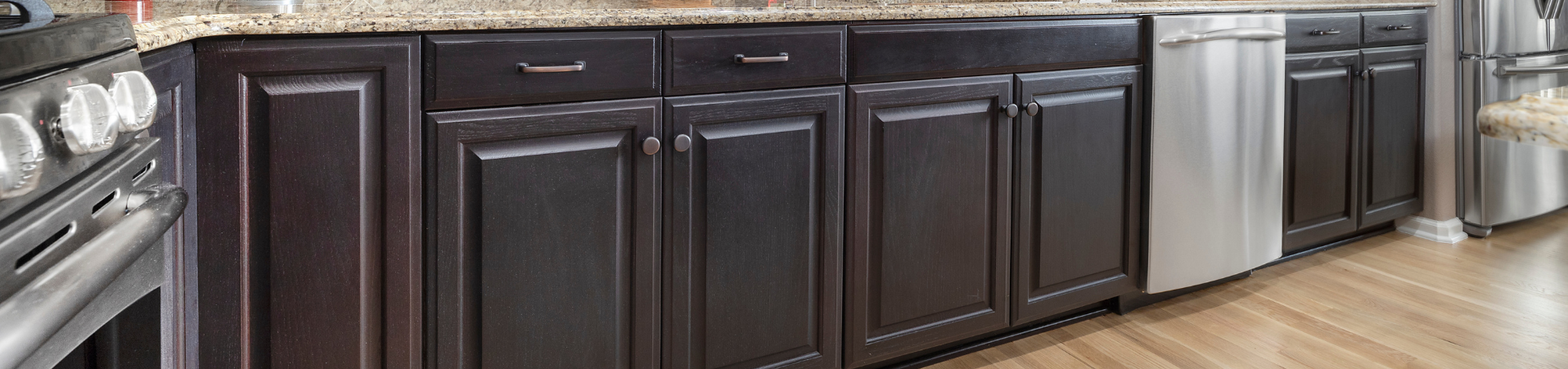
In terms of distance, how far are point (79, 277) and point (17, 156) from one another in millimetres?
137

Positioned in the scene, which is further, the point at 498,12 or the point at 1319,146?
the point at 1319,146

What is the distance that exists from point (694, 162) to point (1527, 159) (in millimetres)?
2638

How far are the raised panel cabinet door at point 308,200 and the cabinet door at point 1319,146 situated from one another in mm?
1972

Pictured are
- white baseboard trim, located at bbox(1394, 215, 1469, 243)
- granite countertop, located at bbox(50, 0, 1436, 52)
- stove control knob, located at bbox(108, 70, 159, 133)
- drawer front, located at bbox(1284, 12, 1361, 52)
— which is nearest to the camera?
stove control knob, located at bbox(108, 70, 159, 133)

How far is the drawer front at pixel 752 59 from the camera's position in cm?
133

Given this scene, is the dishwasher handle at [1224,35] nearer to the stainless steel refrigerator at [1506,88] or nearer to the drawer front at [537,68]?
the stainless steel refrigerator at [1506,88]

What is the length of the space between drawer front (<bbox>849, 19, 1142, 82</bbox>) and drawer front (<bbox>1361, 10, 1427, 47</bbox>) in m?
0.93

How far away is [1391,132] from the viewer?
2.48 metres

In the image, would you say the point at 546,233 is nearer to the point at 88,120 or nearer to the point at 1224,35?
the point at 88,120

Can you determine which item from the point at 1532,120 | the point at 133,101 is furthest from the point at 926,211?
the point at 133,101

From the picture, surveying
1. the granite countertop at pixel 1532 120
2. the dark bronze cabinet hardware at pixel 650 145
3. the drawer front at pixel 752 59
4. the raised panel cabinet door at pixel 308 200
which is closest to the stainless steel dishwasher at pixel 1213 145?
the drawer front at pixel 752 59

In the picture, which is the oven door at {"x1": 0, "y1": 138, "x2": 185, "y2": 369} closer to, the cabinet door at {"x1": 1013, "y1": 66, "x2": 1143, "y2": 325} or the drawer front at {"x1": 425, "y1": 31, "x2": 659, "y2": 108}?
the drawer front at {"x1": 425, "y1": 31, "x2": 659, "y2": 108}

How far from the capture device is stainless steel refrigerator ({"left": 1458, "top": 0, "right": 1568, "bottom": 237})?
2.51 metres

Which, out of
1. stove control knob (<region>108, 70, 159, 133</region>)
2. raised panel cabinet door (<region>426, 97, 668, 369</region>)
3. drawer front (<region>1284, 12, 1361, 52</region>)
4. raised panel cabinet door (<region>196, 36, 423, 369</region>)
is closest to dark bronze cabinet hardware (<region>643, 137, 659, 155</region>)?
raised panel cabinet door (<region>426, 97, 668, 369</region>)
